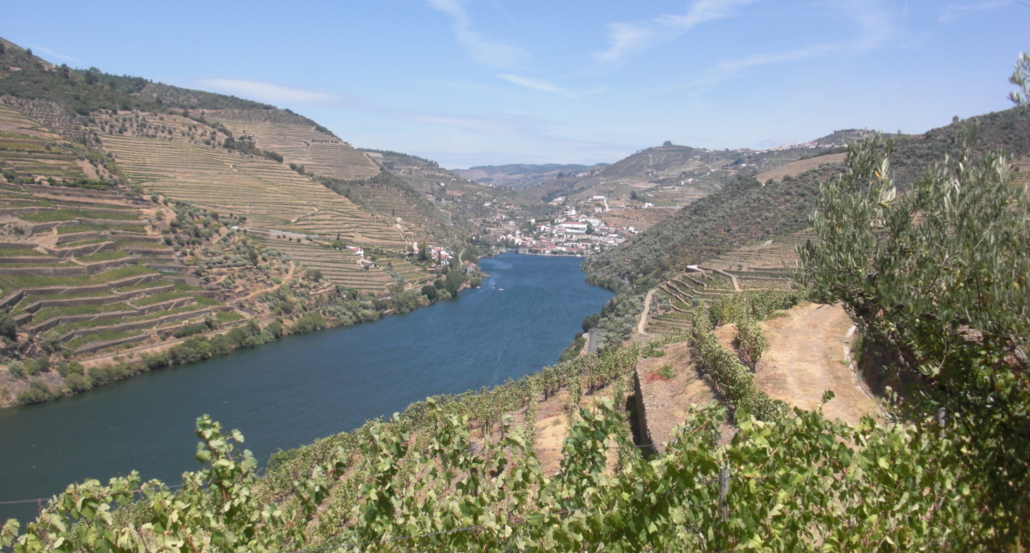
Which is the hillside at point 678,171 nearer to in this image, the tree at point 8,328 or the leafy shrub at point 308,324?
the leafy shrub at point 308,324

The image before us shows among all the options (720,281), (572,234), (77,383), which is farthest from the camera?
(572,234)

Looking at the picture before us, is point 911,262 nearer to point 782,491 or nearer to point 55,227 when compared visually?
point 782,491

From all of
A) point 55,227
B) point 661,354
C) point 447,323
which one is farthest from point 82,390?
point 661,354

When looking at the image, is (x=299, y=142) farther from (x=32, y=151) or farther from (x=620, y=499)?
(x=620, y=499)

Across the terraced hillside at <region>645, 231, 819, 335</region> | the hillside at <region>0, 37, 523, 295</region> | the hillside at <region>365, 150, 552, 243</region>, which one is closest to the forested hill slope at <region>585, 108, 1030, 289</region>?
A: the terraced hillside at <region>645, 231, 819, 335</region>

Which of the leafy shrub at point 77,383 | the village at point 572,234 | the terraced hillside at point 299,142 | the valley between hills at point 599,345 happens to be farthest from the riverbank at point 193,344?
the village at point 572,234

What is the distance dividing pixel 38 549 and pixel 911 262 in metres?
5.53

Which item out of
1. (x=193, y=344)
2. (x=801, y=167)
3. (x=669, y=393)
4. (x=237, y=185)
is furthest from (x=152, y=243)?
(x=801, y=167)

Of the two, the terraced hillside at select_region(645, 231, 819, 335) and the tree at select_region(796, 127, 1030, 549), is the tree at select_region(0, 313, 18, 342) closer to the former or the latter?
the terraced hillside at select_region(645, 231, 819, 335)

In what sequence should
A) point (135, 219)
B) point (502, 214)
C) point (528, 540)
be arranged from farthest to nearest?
point (502, 214)
point (135, 219)
point (528, 540)

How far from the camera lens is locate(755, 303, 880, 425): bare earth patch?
8.03 meters

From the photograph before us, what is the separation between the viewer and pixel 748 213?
48.9 meters

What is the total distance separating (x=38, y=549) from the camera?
3266 mm

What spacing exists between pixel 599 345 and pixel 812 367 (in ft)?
63.5
